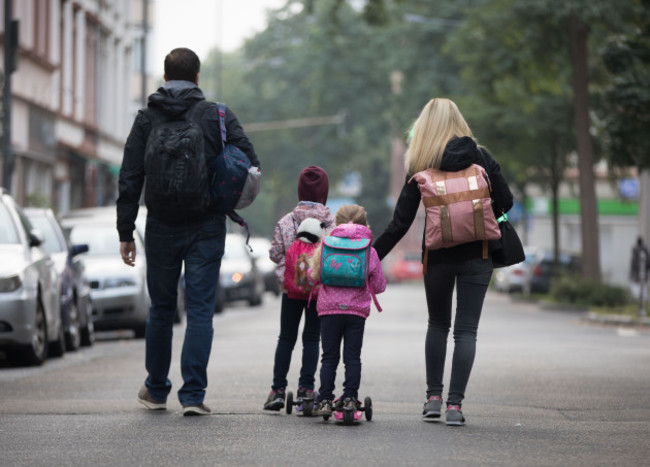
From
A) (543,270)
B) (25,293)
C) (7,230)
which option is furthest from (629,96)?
(543,270)

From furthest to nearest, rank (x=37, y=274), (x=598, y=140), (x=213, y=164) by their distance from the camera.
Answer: (x=598, y=140)
(x=37, y=274)
(x=213, y=164)

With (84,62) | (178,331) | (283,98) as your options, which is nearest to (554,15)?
(178,331)

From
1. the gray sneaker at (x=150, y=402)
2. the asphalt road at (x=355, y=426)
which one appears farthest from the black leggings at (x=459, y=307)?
the gray sneaker at (x=150, y=402)

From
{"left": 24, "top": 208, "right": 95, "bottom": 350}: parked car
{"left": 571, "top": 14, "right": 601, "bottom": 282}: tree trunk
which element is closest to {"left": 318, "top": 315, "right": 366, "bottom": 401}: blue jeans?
{"left": 24, "top": 208, "right": 95, "bottom": 350}: parked car

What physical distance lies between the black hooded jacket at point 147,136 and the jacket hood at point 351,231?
68 cm

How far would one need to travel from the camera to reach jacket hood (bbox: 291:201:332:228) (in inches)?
350

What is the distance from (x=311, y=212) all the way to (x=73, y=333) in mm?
7527

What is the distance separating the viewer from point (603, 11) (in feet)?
93.8

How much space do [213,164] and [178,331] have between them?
12.1 m

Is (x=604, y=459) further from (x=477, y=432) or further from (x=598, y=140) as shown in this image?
(x=598, y=140)

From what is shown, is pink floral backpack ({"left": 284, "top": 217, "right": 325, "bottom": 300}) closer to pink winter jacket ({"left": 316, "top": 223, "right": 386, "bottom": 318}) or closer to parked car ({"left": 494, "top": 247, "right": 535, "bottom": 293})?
pink winter jacket ({"left": 316, "top": 223, "right": 386, "bottom": 318})

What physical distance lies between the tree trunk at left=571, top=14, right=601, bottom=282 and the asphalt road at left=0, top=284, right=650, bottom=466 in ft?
50.7

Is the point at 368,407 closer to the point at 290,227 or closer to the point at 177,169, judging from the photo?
the point at 290,227

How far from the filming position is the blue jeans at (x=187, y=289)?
8.51 meters
